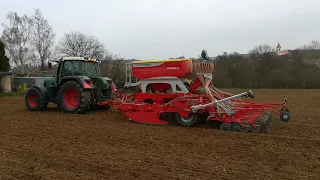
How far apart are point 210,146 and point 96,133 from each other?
2.67 metres

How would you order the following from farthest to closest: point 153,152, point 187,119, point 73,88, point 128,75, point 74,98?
point 74,98
point 73,88
point 128,75
point 187,119
point 153,152

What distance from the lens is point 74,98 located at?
10609 mm

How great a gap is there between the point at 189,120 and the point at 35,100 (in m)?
6.21

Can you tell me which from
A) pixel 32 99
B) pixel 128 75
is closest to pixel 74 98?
pixel 32 99

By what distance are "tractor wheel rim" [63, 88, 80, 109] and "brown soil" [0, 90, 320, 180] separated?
2.31 meters

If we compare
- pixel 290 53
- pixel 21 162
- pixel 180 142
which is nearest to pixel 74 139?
pixel 21 162

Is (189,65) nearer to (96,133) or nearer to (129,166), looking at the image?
(96,133)

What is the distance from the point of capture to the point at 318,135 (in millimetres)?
7020

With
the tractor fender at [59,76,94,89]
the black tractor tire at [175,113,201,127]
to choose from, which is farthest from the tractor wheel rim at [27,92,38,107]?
the black tractor tire at [175,113,201,127]

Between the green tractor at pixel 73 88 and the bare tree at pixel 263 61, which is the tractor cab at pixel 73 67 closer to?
the green tractor at pixel 73 88

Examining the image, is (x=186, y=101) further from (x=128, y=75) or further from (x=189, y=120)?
(x=128, y=75)

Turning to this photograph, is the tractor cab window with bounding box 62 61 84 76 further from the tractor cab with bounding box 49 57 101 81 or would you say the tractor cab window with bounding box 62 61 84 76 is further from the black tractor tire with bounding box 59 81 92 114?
the black tractor tire with bounding box 59 81 92 114

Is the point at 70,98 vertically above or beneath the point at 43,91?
beneath

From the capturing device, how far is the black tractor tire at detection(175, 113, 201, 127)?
7.86m
